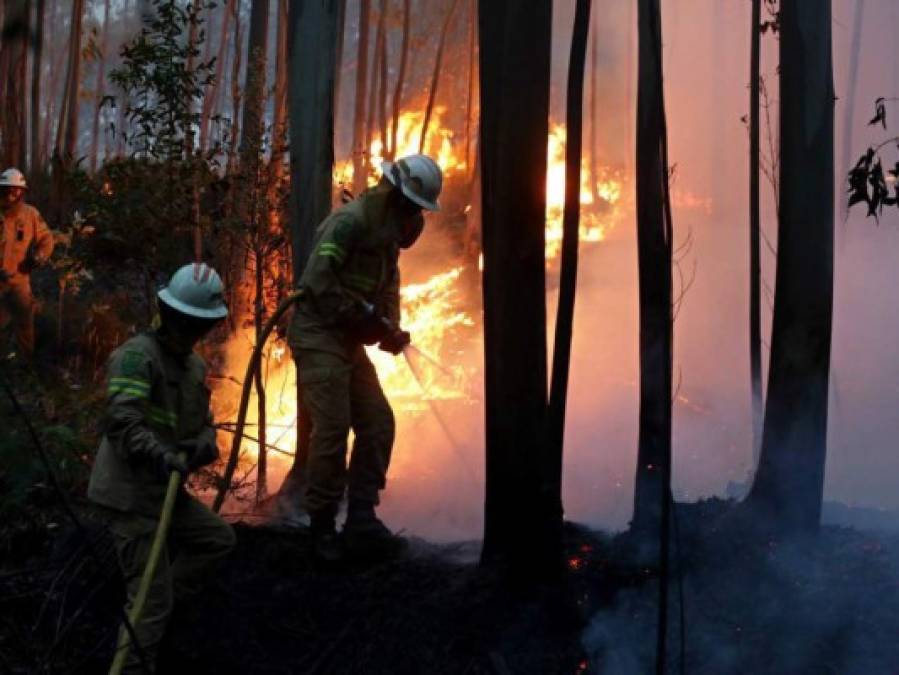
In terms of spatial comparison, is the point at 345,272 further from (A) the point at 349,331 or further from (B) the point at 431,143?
(B) the point at 431,143

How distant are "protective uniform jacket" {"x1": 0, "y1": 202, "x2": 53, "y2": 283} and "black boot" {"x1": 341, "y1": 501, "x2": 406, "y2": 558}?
6096mm

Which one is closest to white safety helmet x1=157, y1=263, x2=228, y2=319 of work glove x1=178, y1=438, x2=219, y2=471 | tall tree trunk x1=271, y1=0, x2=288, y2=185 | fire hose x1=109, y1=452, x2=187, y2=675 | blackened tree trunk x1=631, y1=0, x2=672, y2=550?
work glove x1=178, y1=438, x2=219, y2=471

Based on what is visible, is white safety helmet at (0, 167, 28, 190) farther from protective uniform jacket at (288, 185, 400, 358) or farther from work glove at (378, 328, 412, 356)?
work glove at (378, 328, 412, 356)

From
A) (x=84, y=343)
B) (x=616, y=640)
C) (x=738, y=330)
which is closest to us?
(x=616, y=640)

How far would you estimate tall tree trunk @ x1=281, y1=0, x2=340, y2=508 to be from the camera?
6.80 metres

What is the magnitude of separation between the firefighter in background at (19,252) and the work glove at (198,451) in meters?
6.33

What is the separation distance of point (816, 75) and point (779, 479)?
7.33 feet

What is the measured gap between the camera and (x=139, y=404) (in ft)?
12.7

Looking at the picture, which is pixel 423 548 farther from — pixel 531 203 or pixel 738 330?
pixel 738 330

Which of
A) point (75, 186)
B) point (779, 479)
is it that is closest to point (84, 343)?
point (75, 186)

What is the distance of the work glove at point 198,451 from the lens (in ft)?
13.0

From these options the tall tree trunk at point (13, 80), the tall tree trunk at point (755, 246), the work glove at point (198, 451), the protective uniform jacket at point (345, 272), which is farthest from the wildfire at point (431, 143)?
the work glove at point (198, 451)

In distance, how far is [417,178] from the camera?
5121 millimetres

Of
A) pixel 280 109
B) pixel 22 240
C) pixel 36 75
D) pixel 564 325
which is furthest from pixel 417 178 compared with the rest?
pixel 36 75
